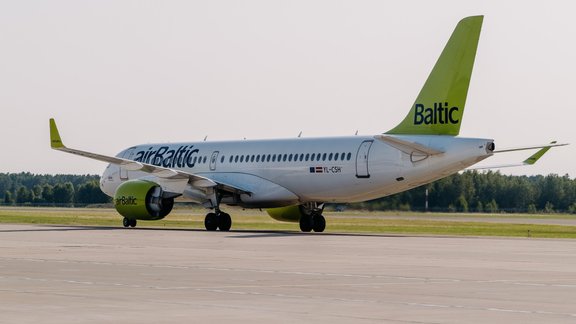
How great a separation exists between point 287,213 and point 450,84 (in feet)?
39.8

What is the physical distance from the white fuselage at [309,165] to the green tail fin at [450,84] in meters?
0.55

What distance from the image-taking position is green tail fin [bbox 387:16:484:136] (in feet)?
136

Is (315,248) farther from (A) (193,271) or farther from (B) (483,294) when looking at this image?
(B) (483,294)

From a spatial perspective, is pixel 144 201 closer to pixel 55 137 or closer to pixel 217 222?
pixel 217 222

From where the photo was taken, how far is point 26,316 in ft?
48.8

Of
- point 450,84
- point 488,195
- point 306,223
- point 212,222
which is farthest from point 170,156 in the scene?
point 488,195

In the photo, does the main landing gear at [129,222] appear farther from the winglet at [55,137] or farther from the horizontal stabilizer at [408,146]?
the horizontal stabilizer at [408,146]

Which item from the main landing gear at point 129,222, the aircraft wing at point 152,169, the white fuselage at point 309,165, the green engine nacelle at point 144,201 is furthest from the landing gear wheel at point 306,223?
the main landing gear at point 129,222

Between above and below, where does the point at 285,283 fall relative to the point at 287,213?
below

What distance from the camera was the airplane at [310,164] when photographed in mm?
41562

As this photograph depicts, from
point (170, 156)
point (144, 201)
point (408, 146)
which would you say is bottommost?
point (144, 201)

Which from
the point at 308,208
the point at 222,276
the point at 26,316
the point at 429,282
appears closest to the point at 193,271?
the point at 222,276

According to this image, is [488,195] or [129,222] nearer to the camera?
[129,222]

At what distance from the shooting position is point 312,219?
160 ft
